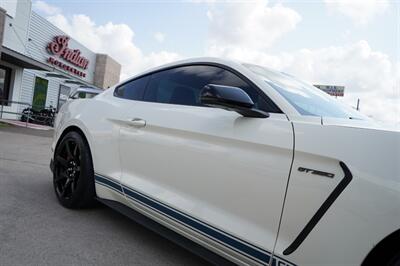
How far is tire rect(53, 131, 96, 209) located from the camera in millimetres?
3447

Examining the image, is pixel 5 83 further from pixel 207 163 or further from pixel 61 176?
pixel 207 163

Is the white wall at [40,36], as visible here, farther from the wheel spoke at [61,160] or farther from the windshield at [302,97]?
the windshield at [302,97]

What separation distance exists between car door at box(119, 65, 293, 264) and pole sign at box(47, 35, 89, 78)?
61.1ft

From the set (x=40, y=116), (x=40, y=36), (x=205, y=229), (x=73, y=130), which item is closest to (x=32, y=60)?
(x=40, y=116)

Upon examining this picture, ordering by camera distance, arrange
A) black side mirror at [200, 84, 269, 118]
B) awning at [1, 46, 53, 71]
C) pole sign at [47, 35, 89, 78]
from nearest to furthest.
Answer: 1. black side mirror at [200, 84, 269, 118]
2. awning at [1, 46, 53, 71]
3. pole sign at [47, 35, 89, 78]

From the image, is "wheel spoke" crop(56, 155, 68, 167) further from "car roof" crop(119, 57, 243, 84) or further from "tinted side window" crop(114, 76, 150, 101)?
"car roof" crop(119, 57, 243, 84)

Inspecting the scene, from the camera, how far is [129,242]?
119 inches

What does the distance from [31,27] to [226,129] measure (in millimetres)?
18057


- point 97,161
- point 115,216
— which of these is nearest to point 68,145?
point 97,161

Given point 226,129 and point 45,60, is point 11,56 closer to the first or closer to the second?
point 45,60

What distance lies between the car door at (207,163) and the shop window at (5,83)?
15634 mm

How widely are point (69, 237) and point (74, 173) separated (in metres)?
0.80

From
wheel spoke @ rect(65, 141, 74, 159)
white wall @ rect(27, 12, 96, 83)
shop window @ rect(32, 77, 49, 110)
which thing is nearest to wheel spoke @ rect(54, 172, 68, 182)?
wheel spoke @ rect(65, 141, 74, 159)

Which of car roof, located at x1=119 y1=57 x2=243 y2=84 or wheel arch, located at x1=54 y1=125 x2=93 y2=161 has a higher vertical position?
car roof, located at x1=119 y1=57 x2=243 y2=84
